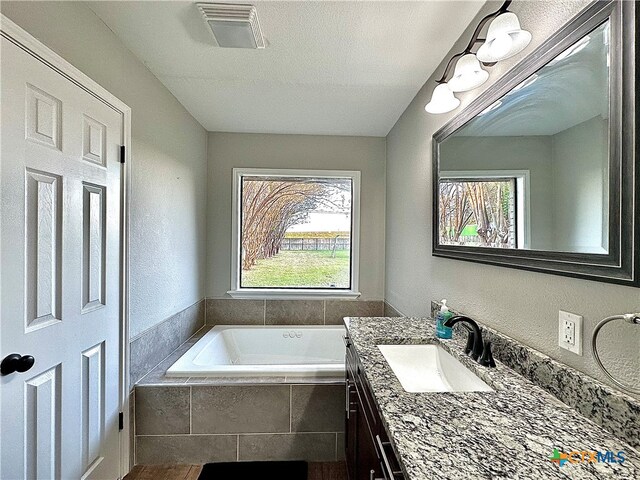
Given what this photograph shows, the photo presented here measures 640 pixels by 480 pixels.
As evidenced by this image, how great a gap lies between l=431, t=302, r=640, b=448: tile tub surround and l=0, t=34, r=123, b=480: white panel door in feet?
5.87

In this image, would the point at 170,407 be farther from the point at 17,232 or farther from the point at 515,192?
the point at 515,192

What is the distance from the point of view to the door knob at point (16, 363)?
1.07 metres

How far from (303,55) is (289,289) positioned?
2164 millimetres

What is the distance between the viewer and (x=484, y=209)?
1454 mm

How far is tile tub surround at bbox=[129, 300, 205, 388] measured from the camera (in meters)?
1.93

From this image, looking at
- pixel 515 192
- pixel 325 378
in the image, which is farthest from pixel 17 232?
pixel 515 192

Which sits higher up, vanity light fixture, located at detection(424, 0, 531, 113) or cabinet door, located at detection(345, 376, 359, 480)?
vanity light fixture, located at detection(424, 0, 531, 113)

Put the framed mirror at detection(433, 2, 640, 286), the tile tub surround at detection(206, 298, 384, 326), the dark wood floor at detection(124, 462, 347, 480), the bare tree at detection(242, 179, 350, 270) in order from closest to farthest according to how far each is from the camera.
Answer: the framed mirror at detection(433, 2, 640, 286) → the dark wood floor at detection(124, 462, 347, 480) → the tile tub surround at detection(206, 298, 384, 326) → the bare tree at detection(242, 179, 350, 270)

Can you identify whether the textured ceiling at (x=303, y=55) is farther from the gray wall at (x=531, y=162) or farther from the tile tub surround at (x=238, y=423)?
the tile tub surround at (x=238, y=423)

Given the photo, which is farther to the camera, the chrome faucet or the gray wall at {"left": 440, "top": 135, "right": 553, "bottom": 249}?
the chrome faucet

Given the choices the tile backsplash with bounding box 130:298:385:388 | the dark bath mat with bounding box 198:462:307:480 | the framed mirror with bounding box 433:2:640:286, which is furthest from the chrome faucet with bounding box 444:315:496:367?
the tile backsplash with bounding box 130:298:385:388

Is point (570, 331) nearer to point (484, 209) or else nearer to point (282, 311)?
point (484, 209)

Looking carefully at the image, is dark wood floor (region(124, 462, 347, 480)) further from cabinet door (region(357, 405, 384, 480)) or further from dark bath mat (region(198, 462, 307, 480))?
cabinet door (region(357, 405, 384, 480))

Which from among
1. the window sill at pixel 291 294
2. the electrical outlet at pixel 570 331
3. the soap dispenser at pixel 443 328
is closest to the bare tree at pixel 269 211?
the window sill at pixel 291 294
